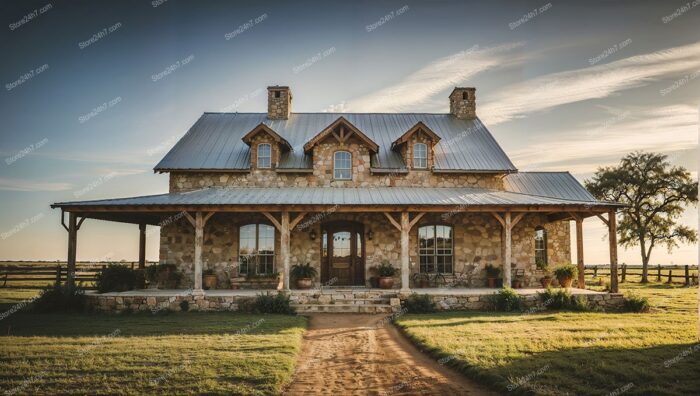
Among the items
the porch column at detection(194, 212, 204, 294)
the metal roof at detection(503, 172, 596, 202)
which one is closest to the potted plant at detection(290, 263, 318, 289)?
the porch column at detection(194, 212, 204, 294)

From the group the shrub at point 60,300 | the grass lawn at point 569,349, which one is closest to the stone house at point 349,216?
the shrub at point 60,300

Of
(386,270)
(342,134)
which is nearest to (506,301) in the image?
(386,270)

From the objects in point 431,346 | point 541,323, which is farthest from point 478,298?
point 431,346

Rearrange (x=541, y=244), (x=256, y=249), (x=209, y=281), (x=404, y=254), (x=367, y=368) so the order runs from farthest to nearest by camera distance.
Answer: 1. (x=541, y=244)
2. (x=256, y=249)
3. (x=209, y=281)
4. (x=404, y=254)
5. (x=367, y=368)

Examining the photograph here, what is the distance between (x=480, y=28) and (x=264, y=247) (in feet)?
35.0

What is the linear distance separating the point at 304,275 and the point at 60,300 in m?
7.16

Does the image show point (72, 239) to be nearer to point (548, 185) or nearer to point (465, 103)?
point (465, 103)

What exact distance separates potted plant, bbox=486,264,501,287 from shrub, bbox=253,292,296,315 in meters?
7.38

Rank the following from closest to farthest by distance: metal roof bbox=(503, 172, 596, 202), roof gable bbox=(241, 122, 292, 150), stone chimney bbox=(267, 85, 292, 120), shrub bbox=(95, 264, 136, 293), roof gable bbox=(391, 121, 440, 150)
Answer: shrub bbox=(95, 264, 136, 293) < roof gable bbox=(241, 122, 292, 150) < roof gable bbox=(391, 121, 440, 150) < metal roof bbox=(503, 172, 596, 202) < stone chimney bbox=(267, 85, 292, 120)

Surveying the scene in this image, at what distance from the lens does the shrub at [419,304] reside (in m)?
12.8

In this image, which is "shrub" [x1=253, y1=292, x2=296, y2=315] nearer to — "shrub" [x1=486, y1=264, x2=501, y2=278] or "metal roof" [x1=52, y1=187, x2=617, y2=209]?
"metal roof" [x1=52, y1=187, x2=617, y2=209]

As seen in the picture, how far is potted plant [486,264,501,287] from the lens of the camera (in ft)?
51.4

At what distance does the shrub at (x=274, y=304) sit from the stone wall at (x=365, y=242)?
289 centimetres

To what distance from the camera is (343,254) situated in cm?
1617
